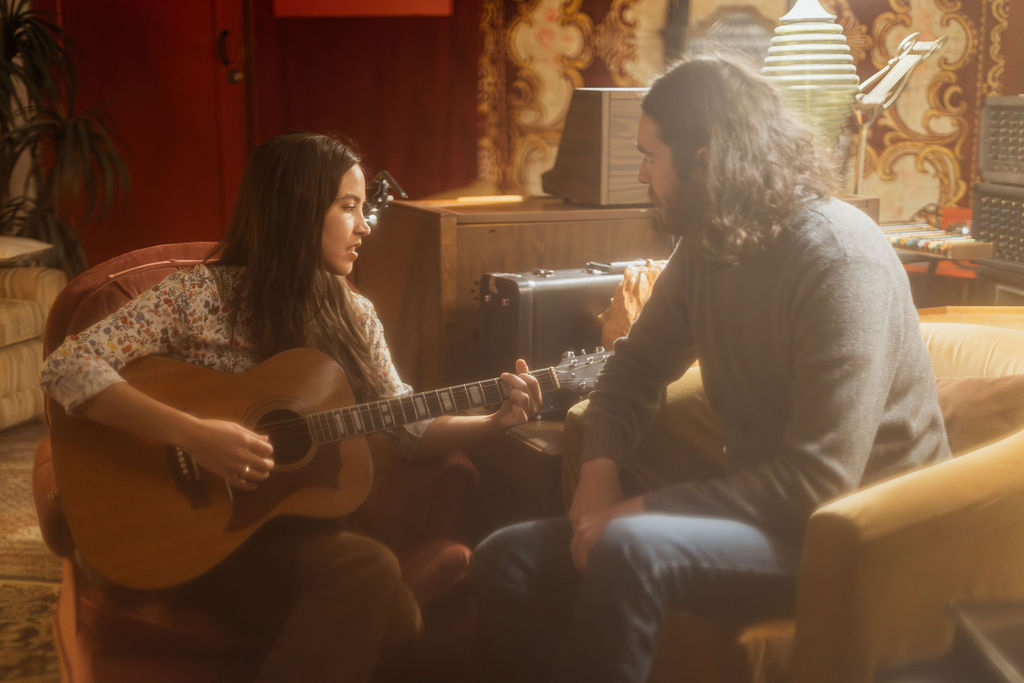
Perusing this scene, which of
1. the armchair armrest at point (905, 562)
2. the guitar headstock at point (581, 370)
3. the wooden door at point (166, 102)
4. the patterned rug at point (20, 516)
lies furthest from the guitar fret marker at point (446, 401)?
the wooden door at point (166, 102)

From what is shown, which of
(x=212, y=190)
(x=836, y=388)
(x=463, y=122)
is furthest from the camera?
(x=212, y=190)

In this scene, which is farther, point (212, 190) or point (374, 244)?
point (212, 190)

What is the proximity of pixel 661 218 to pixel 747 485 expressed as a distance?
37 cm

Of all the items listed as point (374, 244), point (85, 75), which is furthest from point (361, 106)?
point (374, 244)

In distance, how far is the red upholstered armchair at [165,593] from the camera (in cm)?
125

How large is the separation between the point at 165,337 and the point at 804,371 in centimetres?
86

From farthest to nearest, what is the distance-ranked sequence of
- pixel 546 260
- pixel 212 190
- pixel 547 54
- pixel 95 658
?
pixel 212 190 → pixel 547 54 → pixel 546 260 → pixel 95 658

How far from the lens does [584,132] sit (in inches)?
82.7

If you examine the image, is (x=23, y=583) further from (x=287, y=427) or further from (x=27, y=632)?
(x=287, y=427)

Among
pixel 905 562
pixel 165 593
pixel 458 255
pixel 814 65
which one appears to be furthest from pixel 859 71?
pixel 165 593

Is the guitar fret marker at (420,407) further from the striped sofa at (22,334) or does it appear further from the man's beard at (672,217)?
the striped sofa at (22,334)

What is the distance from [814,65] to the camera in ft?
6.32

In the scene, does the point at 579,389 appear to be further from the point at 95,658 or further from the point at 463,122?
the point at 463,122

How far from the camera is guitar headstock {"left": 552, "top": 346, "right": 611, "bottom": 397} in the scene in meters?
1.54
